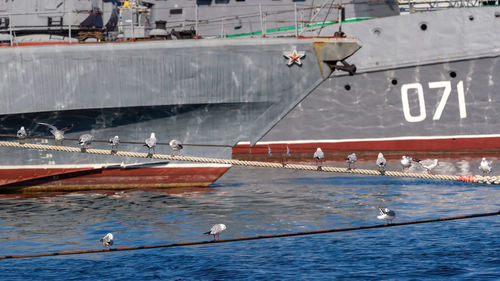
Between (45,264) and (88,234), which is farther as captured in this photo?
(88,234)

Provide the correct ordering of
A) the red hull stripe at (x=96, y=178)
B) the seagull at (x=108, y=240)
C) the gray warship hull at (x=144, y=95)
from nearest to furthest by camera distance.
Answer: the seagull at (x=108, y=240)
the gray warship hull at (x=144, y=95)
the red hull stripe at (x=96, y=178)

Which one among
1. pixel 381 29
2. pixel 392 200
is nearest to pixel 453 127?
pixel 381 29

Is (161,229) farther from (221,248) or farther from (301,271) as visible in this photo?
(301,271)

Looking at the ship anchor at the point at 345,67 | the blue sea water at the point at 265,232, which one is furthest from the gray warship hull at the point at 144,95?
the blue sea water at the point at 265,232

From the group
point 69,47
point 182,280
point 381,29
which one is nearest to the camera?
point 182,280

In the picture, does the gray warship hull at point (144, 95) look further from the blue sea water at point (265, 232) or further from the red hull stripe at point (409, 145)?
the red hull stripe at point (409, 145)

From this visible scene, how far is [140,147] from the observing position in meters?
26.5

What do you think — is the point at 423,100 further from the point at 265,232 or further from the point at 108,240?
the point at 108,240

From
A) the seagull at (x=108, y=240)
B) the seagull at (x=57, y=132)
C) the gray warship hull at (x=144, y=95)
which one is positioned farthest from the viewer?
the gray warship hull at (x=144, y=95)

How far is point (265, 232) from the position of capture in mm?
20375

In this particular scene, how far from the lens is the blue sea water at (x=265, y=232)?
56.5 ft

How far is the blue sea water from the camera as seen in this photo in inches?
678

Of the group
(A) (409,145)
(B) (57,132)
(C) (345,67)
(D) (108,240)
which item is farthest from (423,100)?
(D) (108,240)

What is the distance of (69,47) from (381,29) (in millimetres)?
13060
